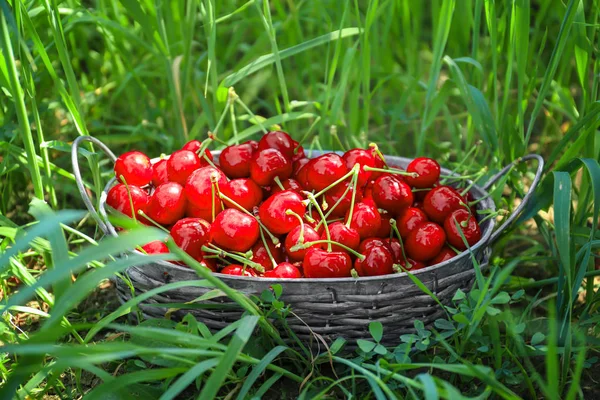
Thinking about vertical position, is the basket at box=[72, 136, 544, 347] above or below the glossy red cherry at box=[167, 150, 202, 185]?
below

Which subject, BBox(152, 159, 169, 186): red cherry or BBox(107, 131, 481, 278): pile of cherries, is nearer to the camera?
BBox(107, 131, 481, 278): pile of cherries

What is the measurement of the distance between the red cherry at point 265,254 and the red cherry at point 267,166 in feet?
0.49

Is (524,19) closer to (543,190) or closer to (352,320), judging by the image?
(543,190)

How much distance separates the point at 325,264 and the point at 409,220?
0.92 ft

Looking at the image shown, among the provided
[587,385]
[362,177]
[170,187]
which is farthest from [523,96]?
[170,187]

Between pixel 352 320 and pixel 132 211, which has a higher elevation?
pixel 132 211

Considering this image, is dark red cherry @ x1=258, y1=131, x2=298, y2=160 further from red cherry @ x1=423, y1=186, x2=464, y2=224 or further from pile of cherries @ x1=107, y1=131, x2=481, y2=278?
red cherry @ x1=423, y1=186, x2=464, y2=224

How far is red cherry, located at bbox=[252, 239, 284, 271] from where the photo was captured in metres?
1.43

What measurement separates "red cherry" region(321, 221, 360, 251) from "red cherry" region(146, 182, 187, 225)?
1.14 feet

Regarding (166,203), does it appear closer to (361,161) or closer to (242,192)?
(242,192)

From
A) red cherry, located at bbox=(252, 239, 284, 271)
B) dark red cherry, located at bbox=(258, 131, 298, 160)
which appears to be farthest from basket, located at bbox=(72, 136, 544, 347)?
dark red cherry, located at bbox=(258, 131, 298, 160)

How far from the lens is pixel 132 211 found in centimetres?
144

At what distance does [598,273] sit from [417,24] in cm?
103

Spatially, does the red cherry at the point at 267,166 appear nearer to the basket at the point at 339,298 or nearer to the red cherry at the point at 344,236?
the red cherry at the point at 344,236
